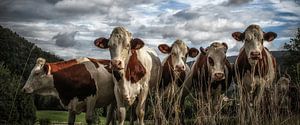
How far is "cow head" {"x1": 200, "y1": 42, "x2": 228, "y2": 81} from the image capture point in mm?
13326

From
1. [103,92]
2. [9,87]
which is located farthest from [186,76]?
[9,87]

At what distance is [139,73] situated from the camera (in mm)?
12836

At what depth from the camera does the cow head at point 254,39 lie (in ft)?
42.4

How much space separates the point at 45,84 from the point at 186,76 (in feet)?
14.9

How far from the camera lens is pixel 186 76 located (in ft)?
50.2

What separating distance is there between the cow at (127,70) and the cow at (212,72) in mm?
1417

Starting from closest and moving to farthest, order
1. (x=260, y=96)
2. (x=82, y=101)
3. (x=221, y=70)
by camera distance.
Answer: (x=260, y=96)
(x=221, y=70)
(x=82, y=101)

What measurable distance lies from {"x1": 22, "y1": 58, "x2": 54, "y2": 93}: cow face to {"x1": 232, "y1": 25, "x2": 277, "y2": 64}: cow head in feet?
20.3

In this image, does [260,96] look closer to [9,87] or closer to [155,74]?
[155,74]

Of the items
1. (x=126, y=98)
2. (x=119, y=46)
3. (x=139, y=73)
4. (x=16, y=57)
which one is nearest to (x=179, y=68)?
(x=139, y=73)

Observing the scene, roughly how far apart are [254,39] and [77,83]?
556cm

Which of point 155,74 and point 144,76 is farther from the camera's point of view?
point 155,74

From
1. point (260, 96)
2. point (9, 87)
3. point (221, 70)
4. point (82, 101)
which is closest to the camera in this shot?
point (260, 96)

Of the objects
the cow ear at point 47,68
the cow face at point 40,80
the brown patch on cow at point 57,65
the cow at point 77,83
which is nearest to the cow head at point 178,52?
the cow at point 77,83
